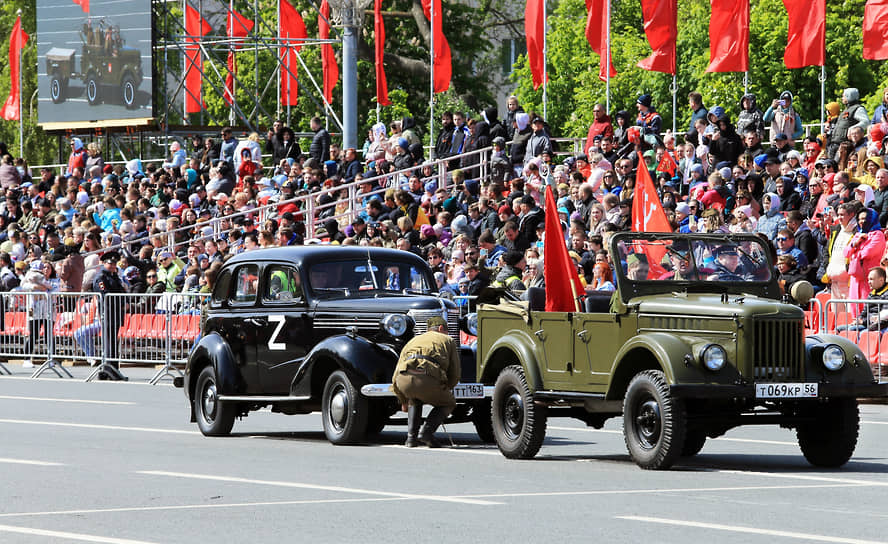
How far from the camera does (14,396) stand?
24.0 meters

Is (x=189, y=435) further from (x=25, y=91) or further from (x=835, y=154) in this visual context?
(x=25, y=91)

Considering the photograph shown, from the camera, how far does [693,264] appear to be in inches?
580

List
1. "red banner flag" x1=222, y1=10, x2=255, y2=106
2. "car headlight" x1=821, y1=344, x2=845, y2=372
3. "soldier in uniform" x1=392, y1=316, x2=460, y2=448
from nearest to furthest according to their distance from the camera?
"car headlight" x1=821, y1=344, x2=845, y2=372 < "soldier in uniform" x1=392, y1=316, x2=460, y2=448 < "red banner flag" x1=222, y1=10, x2=255, y2=106

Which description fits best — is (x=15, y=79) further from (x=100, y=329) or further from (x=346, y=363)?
(x=346, y=363)

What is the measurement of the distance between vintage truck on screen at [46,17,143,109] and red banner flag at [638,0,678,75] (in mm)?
17468

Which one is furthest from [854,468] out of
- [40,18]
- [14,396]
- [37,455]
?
[40,18]

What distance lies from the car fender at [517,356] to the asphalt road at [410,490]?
2.24ft

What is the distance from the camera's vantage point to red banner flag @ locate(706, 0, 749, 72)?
32375 mm

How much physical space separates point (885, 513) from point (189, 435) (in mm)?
8966

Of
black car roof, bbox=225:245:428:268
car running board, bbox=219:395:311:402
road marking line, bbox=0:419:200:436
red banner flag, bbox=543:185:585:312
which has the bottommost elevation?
road marking line, bbox=0:419:200:436

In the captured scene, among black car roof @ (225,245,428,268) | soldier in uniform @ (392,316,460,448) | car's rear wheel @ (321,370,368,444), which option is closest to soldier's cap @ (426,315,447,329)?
soldier in uniform @ (392,316,460,448)

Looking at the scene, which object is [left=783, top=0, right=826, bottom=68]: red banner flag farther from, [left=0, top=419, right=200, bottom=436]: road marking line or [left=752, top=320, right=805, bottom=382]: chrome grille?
[left=752, top=320, right=805, bottom=382]: chrome grille

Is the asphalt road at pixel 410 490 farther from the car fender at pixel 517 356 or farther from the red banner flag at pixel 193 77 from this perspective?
the red banner flag at pixel 193 77

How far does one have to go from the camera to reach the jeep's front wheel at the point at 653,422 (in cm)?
1309
